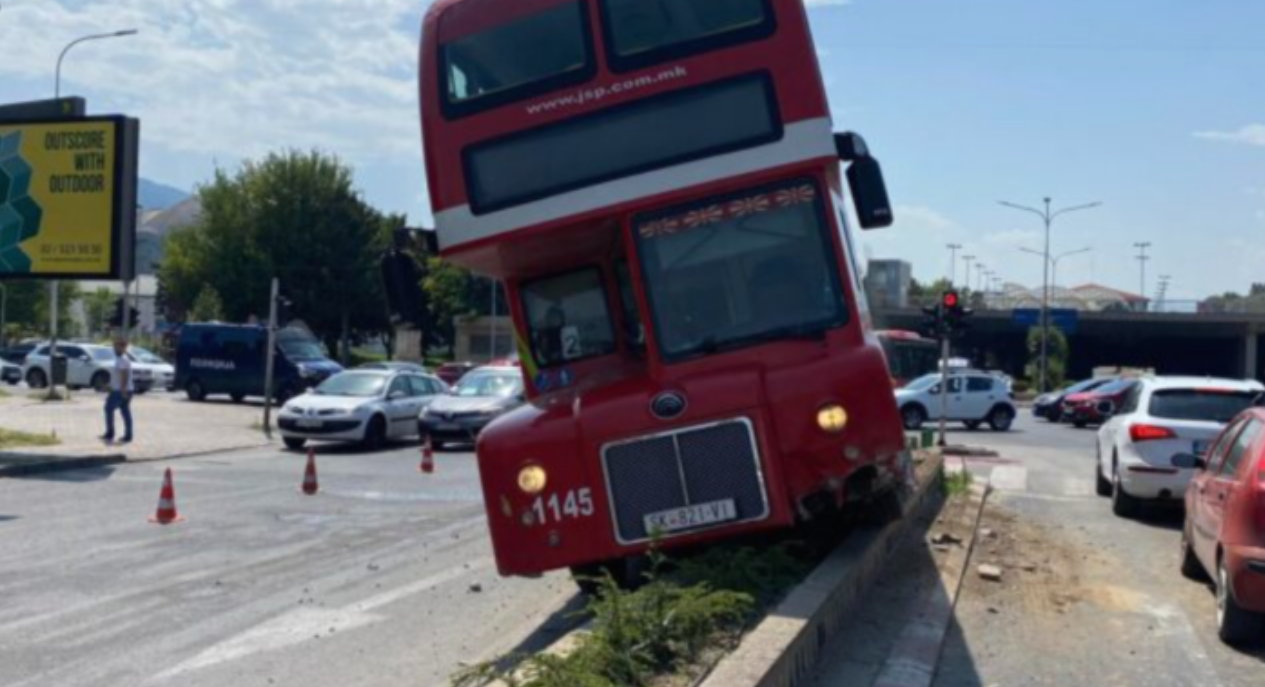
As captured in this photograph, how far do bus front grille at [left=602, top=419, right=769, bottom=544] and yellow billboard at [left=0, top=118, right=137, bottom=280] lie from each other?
17269mm

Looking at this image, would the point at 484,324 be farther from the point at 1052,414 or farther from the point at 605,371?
the point at 605,371

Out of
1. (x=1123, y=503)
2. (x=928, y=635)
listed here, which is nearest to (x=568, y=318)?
(x=928, y=635)

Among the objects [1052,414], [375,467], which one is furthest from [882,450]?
[1052,414]

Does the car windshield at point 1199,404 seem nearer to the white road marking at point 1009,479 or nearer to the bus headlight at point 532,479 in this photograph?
the white road marking at point 1009,479

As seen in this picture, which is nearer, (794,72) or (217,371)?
(794,72)

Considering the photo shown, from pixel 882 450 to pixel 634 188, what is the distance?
222 centimetres

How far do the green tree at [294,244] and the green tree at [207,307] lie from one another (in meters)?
1.65

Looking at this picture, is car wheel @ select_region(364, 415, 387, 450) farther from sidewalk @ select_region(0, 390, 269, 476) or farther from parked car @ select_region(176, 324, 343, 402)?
parked car @ select_region(176, 324, 343, 402)

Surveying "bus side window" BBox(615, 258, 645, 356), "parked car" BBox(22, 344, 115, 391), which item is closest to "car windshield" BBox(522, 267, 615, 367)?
"bus side window" BBox(615, 258, 645, 356)

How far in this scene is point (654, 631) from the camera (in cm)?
635

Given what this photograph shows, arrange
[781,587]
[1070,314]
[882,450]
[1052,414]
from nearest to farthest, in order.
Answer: [781,587] < [882,450] < [1052,414] < [1070,314]

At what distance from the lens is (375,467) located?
22.5 metres

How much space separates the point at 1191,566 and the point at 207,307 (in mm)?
62433

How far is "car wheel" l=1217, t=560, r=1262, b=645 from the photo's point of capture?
8.52m
